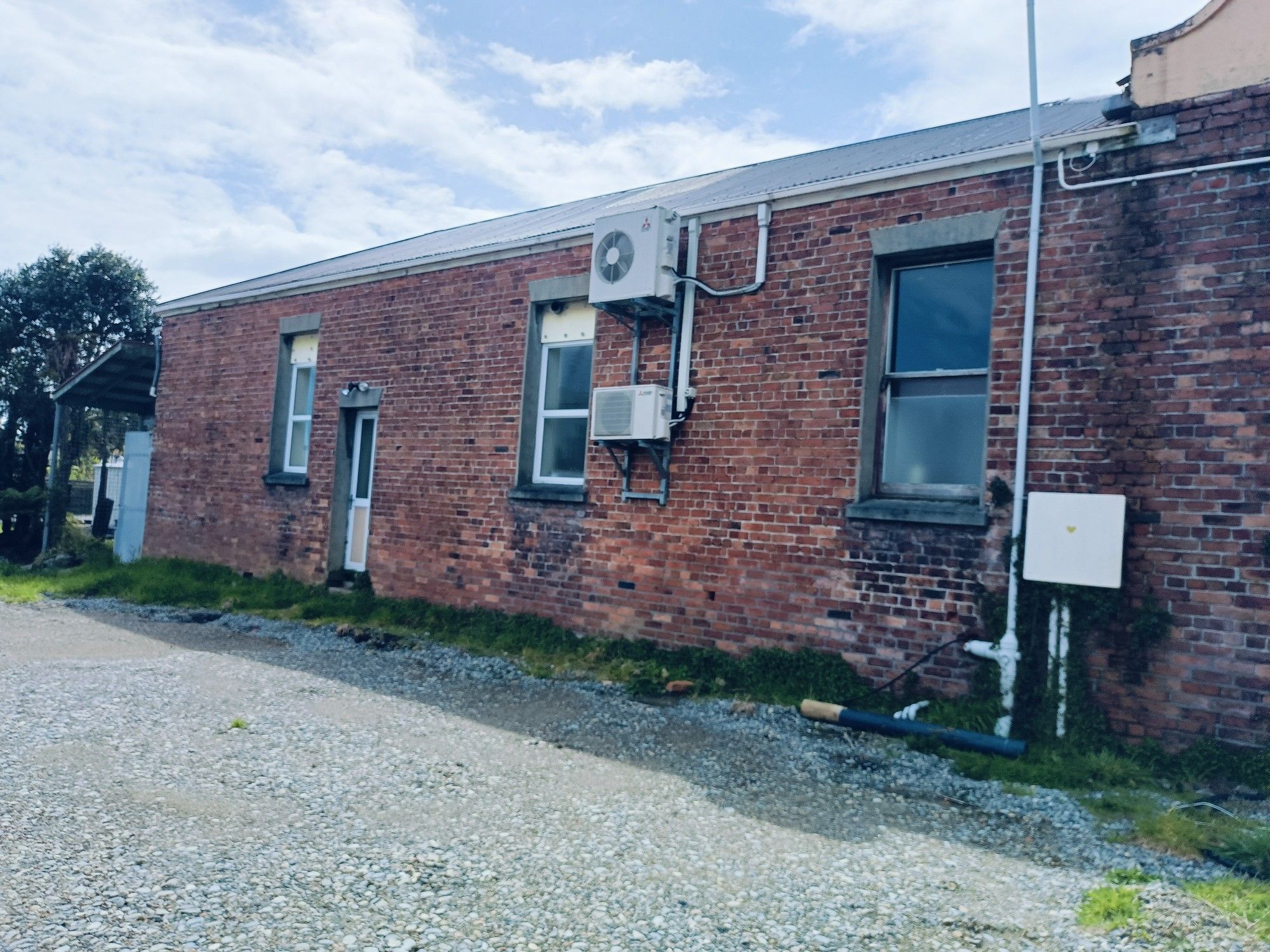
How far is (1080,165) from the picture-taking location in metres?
6.28

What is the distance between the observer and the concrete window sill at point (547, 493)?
29.4 ft

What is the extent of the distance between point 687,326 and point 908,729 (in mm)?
3825

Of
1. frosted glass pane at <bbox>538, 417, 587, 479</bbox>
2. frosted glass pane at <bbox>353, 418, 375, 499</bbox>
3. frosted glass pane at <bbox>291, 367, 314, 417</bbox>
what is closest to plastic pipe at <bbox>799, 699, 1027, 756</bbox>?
frosted glass pane at <bbox>538, 417, 587, 479</bbox>

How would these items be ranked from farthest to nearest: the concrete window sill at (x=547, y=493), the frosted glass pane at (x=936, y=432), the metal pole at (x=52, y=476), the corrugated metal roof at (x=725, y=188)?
the metal pole at (x=52, y=476) → the concrete window sill at (x=547, y=493) → the corrugated metal roof at (x=725, y=188) → the frosted glass pane at (x=936, y=432)

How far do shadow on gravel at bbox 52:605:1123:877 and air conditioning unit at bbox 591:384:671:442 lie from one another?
2118mm

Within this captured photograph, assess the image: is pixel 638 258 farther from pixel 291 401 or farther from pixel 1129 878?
pixel 291 401

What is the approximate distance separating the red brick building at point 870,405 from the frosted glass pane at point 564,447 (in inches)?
1.4

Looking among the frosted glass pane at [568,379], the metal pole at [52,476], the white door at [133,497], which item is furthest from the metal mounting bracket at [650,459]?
the metal pole at [52,476]

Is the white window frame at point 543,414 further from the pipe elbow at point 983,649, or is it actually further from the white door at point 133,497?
the white door at point 133,497

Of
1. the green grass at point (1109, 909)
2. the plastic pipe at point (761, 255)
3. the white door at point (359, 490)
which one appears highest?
the plastic pipe at point (761, 255)

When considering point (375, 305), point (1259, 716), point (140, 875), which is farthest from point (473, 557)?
point (1259, 716)

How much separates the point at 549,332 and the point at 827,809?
603cm

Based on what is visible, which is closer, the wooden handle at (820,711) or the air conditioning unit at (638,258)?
the wooden handle at (820,711)

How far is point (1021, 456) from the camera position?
6242mm
